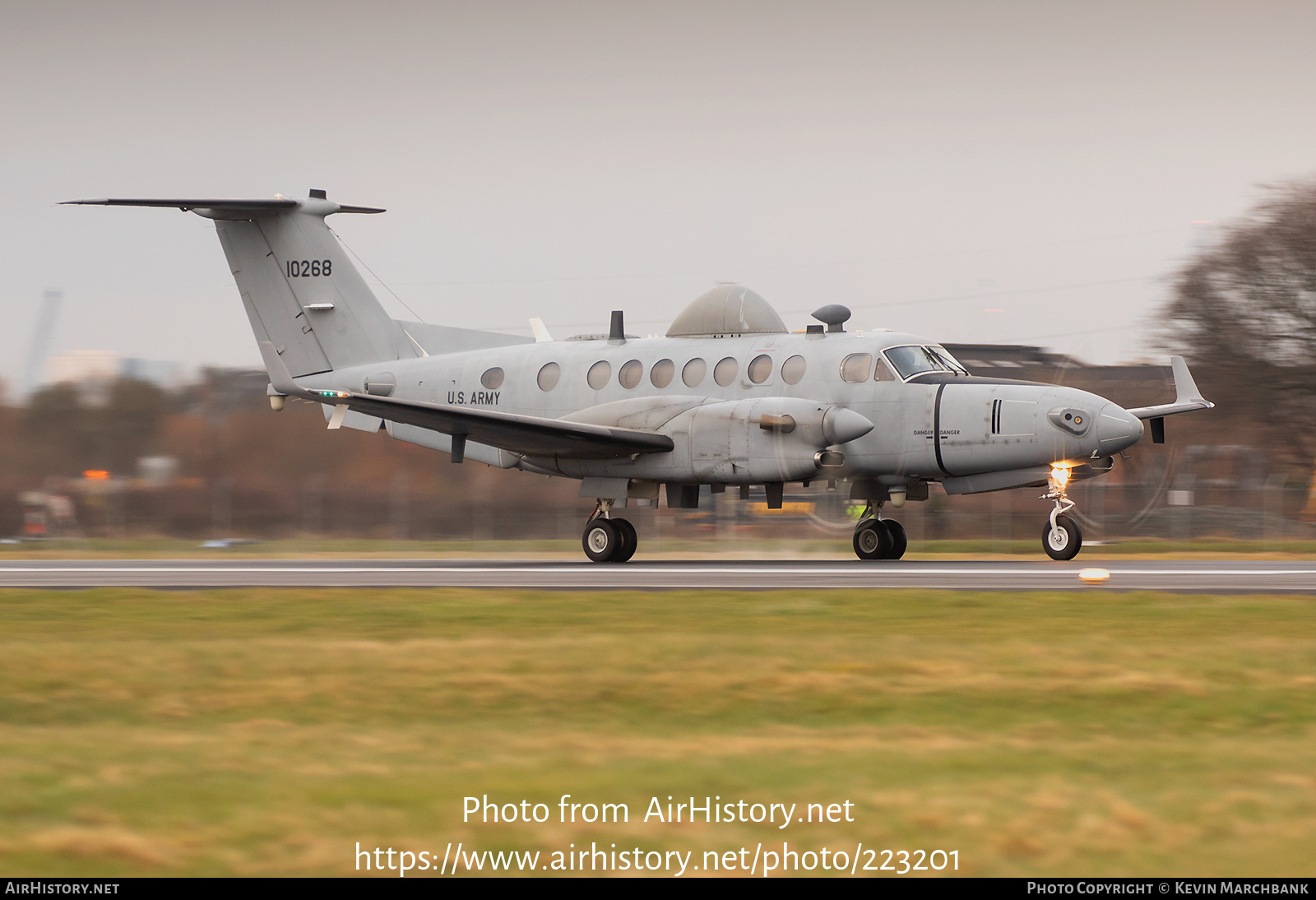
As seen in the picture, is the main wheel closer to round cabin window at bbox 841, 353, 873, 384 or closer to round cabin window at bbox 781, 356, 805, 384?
round cabin window at bbox 841, 353, 873, 384

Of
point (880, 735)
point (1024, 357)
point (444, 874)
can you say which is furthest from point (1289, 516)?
point (444, 874)

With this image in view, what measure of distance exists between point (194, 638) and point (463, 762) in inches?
211

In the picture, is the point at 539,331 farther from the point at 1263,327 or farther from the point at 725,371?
the point at 1263,327

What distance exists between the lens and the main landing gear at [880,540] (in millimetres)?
22391

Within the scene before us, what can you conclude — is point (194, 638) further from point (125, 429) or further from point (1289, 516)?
point (1289, 516)

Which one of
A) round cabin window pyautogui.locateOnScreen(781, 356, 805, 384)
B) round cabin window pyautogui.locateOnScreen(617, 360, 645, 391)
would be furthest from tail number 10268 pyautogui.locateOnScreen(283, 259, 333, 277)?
round cabin window pyautogui.locateOnScreen(781, 356, 805, 384)

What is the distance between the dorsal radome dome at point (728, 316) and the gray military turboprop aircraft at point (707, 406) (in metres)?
0.03

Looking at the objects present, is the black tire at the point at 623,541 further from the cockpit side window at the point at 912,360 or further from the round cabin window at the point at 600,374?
the cockpit side window at the point at 912,360

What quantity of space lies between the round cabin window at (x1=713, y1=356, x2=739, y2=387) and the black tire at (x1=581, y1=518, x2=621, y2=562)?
9.70 feet

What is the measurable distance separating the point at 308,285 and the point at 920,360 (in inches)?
465

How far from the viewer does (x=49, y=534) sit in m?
33.0

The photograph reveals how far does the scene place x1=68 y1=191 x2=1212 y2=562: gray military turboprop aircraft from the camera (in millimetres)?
20219

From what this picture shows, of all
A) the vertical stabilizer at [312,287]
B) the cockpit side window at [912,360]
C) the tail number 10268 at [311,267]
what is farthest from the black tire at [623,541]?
the tail number 10268 at [311,267]

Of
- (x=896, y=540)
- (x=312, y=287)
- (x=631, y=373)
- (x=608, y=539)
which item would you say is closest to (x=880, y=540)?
(x=896, y=540)
